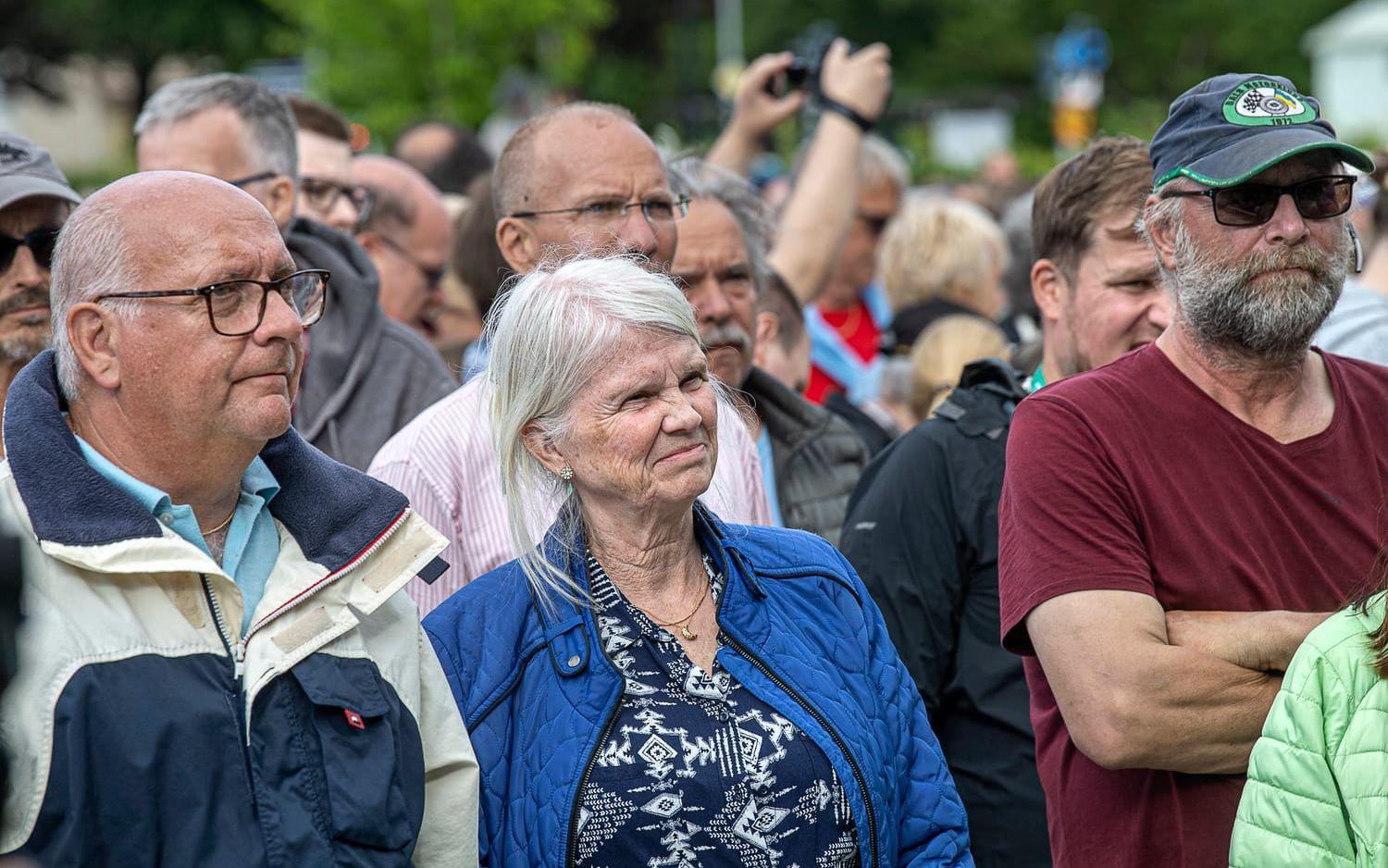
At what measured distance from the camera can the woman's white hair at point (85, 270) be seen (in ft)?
8.86

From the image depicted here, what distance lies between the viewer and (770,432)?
4719 mm

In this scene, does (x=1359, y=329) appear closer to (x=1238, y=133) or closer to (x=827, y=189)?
(x=1238, y=133)

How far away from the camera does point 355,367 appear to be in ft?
15.3

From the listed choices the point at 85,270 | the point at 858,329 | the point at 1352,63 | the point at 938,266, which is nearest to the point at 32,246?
the point at 85,270

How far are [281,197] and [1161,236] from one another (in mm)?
2715

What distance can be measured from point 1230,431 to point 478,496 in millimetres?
1636

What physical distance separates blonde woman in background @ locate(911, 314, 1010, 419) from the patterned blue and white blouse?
3.09m

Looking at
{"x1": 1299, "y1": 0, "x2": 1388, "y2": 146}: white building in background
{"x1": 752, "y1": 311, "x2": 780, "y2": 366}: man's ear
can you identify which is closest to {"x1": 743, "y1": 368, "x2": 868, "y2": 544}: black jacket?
{"x1": 752, "y1": 311, "x2": 780, "y2": 366}: man's ear

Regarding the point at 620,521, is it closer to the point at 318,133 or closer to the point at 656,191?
the point at 656,191

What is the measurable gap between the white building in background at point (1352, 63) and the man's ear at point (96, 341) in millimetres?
51969

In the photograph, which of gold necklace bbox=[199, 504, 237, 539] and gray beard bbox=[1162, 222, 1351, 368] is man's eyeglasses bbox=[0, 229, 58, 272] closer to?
gold necklace bbox=[199, 504, 237, 539]

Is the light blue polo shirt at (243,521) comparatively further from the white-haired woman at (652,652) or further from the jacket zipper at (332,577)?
the white-haired woman at (652,652)

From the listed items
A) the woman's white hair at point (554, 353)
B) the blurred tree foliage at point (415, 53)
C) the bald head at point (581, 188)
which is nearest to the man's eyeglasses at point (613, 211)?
the bald head at point (581, 188)

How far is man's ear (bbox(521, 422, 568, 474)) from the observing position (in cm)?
317
